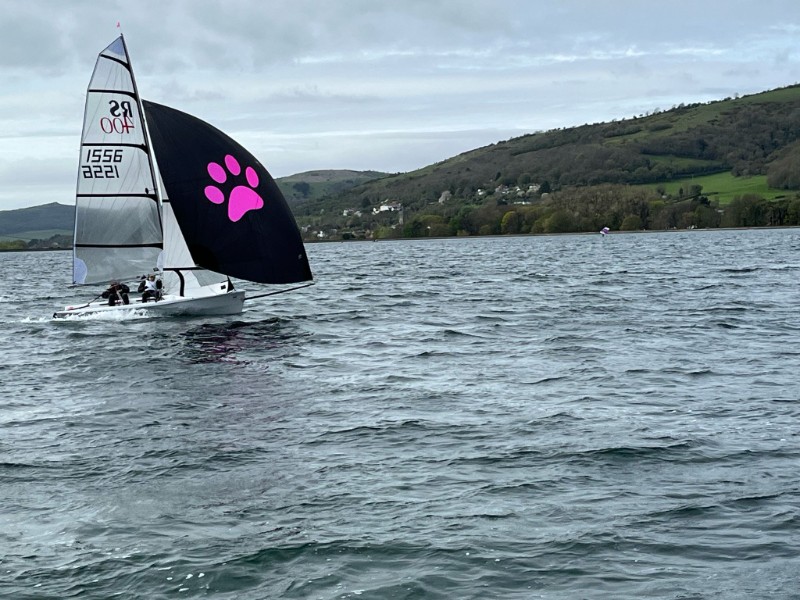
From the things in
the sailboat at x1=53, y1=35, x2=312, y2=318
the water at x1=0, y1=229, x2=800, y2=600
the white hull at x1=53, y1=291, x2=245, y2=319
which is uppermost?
the sailboat at x1=53, y1=35, x2=312, y2=318

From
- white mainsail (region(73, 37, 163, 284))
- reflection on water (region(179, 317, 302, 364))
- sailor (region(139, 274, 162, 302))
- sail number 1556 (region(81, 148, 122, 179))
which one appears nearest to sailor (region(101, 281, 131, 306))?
sailor (region(139, 274, 162, 302))

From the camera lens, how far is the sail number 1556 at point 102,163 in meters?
35.0

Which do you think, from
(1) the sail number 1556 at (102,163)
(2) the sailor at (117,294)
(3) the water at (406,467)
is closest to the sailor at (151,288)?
(2) the sailor at (117,294)

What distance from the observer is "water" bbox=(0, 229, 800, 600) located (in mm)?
9953

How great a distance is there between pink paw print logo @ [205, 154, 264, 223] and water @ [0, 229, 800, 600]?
6334 mm

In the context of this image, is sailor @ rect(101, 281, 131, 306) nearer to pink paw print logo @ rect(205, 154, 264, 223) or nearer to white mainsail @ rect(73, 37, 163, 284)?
white mainsail @ rect(73, 37, 163, 284)

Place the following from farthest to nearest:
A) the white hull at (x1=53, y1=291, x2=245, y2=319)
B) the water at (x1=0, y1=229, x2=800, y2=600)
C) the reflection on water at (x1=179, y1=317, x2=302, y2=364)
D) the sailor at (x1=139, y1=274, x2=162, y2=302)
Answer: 1. the sailor at (x1=139, y1=274, x2=162, y2=302)
2. the white hull at (x1=53, y1=291, x2=245, y2=319)
3. the reflection on water at (x1=179, y1=317, x2=302, y2=364)
4. the water at (x1=0, y1=229, x2=800, y2=600)

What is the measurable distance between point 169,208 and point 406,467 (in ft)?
78.3

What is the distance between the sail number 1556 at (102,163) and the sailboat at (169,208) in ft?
0.11

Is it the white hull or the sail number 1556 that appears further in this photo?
the sail number 1556

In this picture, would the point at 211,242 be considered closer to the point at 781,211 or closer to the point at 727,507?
the point at 727,507

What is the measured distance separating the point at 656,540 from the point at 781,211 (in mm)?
170430

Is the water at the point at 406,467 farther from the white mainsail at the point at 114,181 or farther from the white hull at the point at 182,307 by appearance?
the white mainsail at the point at 114,181

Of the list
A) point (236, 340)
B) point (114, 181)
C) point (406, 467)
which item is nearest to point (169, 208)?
point (114, 181)
